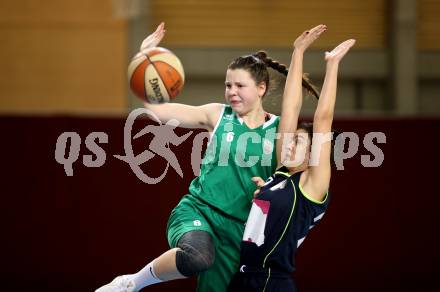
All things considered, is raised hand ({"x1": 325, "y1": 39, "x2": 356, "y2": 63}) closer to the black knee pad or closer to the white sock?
the black knee pad

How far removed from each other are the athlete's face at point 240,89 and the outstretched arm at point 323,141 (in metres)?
0.44

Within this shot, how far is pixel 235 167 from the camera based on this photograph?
440cm

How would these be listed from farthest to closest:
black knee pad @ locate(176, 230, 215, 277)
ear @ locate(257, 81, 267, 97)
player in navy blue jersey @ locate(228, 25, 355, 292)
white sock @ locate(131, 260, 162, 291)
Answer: ear @ locate(257, 81, 267, 97), white sock @ locate(131, 260, 162, 291), player in navy blue jersey @ locate(228, 25, 355, 292), black knee pad @ locate(176, 230, 215, 277)

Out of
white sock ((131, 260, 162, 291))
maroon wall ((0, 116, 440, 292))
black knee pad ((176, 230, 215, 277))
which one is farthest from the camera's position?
maroon wall ((0, 116, 440, 292))

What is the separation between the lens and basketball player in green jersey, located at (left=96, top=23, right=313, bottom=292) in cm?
436

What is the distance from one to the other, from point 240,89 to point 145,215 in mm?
2860

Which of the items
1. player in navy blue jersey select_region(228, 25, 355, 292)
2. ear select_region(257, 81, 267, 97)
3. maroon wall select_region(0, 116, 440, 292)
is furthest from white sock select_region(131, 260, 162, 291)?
maroon wall select_region(0, 116, 440, 292)

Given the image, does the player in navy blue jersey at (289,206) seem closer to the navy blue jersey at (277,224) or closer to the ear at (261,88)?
the navy blue jersey at (277,224)

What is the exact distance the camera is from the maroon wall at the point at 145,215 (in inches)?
270

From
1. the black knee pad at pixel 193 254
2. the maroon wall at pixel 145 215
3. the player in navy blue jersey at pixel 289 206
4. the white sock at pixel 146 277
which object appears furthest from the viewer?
the maroon wall at pixel 145 215

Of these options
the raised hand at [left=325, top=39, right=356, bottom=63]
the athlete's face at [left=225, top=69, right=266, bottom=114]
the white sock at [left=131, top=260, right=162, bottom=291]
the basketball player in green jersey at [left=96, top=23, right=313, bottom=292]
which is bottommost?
the white sock at [left=131, top=260, right=162, bottom=291]

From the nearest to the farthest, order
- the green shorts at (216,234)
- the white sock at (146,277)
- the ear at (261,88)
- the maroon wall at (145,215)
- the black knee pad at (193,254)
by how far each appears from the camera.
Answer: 1. the black knee pad at (193,254)
2. the white sock at (146,277)
3. the green shorts at (216,234)
4. the ear at (261,88)
5. the maroon wall at (145,215)

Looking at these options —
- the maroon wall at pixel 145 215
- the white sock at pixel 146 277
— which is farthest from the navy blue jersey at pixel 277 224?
the maroon wall at pixel 145 215

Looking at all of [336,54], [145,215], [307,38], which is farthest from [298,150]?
[145,215]
